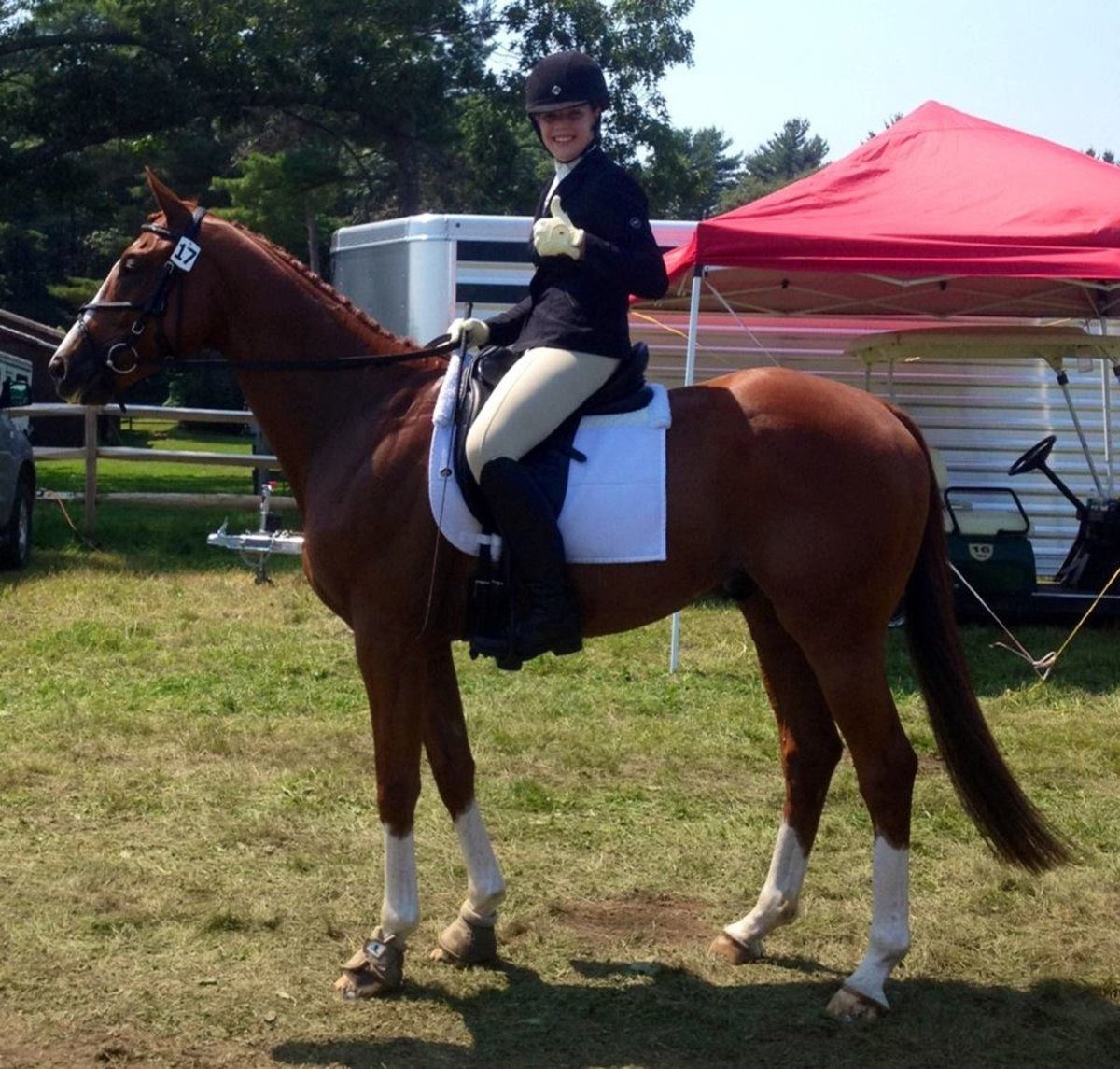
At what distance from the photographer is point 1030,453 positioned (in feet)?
37.0

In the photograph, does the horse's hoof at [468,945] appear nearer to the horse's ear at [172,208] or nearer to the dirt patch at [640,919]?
the dirt patch at [640,919]

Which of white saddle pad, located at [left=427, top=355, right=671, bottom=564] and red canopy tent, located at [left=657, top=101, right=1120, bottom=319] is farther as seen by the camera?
red canopy tent, located at [left=657, top=101, right=1120, bottom=319]

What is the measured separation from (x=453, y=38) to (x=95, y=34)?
7312 millimetres

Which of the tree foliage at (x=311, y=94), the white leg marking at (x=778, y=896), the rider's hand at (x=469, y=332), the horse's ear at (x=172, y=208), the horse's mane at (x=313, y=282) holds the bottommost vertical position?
the white leg marking at (x=778, y=896)

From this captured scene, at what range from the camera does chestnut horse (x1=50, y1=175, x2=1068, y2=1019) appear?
180 inches

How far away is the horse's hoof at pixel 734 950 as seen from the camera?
16.1 feet

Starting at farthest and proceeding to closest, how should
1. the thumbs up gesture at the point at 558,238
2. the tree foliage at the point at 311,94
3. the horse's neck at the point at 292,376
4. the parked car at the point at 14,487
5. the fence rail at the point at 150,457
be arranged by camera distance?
the tree foliage at the point at 311,94
the fence rail at the point at 150,457
the parked car at the point at 14,487
the horse's neck at the point at 292,376
the thumbs up gesture at the point at 558,238

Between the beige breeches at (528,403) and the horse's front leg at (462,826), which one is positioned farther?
the horse's front leg at (462,826)

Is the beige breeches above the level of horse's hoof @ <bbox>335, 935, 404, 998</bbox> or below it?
above

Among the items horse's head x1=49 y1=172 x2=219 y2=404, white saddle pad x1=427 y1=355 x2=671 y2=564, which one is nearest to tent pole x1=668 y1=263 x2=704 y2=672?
white saddle pad x1=427 y1=355 x2=671 y2=564

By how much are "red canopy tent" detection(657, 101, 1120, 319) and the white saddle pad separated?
180 inches

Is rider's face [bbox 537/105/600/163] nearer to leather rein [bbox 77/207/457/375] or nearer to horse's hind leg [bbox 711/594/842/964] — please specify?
leather rein [bbox 77/207/457/375]

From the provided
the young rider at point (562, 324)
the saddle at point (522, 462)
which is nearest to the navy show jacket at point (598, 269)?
the young rider at point (562, 324)

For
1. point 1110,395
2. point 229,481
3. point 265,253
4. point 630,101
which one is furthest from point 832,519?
point 630,101
